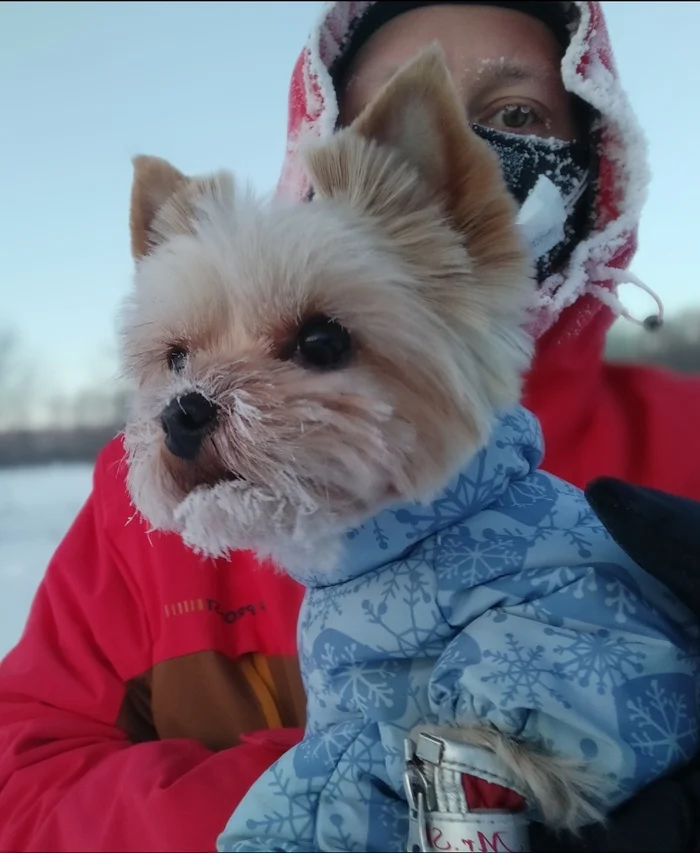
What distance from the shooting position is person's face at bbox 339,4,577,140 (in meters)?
1.18

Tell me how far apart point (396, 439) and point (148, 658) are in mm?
620

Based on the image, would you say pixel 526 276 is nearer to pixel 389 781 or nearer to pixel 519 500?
pixel 519 500

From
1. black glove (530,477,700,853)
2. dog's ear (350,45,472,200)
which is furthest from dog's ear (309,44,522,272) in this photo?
black glove (530,477,700,853)

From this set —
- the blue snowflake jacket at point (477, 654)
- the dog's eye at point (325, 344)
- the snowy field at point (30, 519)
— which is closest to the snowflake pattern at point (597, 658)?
the blue snowflake jacket at point (477, 654)

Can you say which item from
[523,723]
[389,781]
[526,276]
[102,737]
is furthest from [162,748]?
[526,276]

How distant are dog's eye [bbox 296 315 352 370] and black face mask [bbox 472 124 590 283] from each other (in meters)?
0.58

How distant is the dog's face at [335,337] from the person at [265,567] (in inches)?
9.1

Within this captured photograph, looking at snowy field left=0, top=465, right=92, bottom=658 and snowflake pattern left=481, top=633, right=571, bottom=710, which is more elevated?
snowy field left=0, top=465, right=92, bottom=658

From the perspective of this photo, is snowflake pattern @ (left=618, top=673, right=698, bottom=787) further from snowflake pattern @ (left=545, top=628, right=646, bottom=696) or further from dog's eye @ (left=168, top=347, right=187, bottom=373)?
dog's eye @ (left=168, top=347, right=187, bottom=373)

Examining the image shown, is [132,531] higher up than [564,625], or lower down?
higher up

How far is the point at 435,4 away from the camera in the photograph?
126cm

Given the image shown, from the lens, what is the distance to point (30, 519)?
1.90 meters

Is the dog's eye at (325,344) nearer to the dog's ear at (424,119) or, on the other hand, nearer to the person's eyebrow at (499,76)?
the dog's ear at (424,119)

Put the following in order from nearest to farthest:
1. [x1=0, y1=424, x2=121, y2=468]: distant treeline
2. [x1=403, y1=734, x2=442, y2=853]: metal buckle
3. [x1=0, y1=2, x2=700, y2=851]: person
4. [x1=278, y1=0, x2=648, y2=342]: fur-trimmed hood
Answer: [x1=403, y1=734, x2=442, y2=853]: metal buckle
[x1=0, y1=2, x2=700, y2=851]: person
[x1=278, y1=0, x2=648, y2=342]: fur-trimmed hood
[x1=0, y1=424, x2=121, y2=468]: distant treeline
